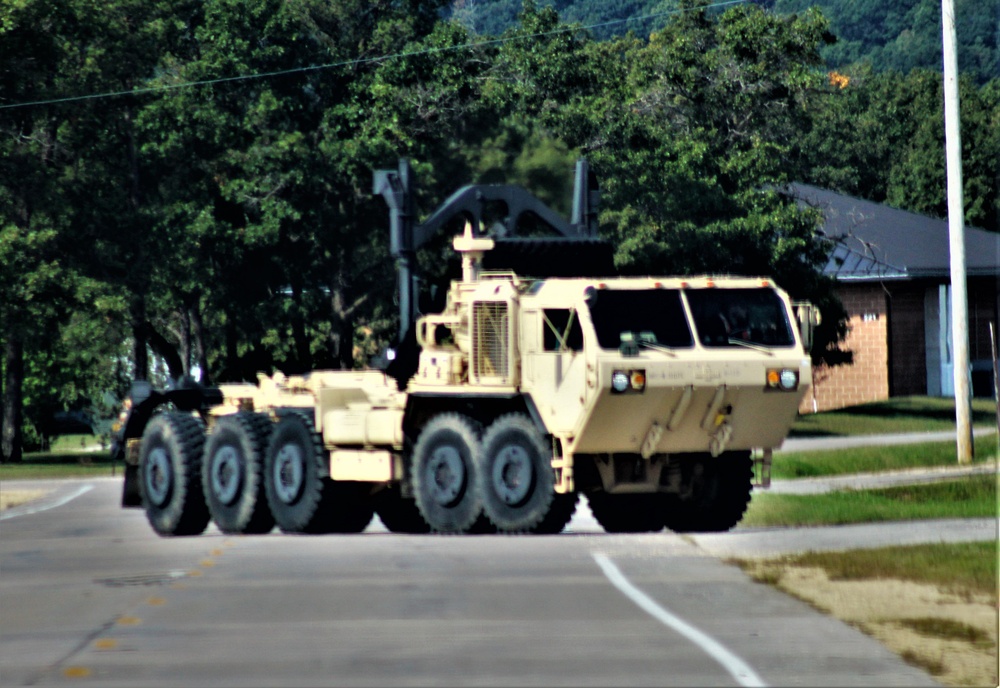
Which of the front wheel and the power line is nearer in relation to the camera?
the front wheel

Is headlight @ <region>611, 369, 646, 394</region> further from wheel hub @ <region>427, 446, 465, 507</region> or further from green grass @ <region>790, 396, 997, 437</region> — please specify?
green grass @ <region>790, 396, 997, 437</region>

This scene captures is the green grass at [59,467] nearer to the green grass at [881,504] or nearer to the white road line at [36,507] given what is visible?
the white road line at [36,507]

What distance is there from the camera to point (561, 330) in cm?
2048

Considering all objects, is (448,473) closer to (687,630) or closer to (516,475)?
(516,475)

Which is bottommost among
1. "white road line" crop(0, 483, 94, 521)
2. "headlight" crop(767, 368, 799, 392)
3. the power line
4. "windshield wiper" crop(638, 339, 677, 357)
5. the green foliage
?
"white road line" crop(0, 483, 94, 521)

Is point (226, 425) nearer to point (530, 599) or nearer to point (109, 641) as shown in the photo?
point (530, 599)

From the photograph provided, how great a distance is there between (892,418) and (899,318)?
919 cm

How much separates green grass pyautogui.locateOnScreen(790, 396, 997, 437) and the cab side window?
28988 millimetres

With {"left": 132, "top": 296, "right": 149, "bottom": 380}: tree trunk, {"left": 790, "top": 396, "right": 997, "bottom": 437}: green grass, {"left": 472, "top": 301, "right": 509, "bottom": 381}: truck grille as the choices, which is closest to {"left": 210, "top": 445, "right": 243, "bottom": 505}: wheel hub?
{"left": 472, "top": 301, "right": 509, "bottom": 381}: truck grille

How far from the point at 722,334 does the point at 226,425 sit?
648 cm

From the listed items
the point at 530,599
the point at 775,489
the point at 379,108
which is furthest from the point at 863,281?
the point at 530,599

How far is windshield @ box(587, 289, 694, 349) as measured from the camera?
793 inches

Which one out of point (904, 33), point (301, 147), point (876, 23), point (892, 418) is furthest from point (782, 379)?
point (876, 23)

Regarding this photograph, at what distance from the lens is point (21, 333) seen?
49.8 metres
